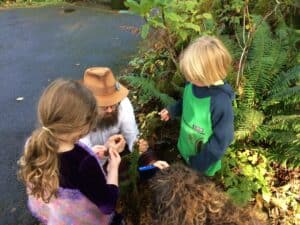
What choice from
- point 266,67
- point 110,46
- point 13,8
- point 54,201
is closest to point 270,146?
point 266,67

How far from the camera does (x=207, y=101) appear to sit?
9.91 ft

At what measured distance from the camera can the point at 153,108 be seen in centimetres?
495

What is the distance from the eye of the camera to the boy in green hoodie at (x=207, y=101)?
9.55 ft

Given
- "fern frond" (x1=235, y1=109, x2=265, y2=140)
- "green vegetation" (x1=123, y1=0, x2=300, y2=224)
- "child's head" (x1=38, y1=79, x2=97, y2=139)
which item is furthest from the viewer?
"fern frond" (x1=235, y1=109, x2=265, y2=140)

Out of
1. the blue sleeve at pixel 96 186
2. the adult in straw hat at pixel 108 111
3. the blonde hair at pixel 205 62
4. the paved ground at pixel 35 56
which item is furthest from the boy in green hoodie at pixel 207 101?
the paved ground at pixel 35 56

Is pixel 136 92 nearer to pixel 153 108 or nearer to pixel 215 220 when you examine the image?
pixel 153 108

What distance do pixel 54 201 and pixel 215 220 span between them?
3.76ft

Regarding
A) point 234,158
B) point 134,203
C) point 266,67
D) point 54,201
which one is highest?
point 266,67

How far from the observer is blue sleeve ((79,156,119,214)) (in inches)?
102

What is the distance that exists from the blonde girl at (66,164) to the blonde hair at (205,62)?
2.59ft

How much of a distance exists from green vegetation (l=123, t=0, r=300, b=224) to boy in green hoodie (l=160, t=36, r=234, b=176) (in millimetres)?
504

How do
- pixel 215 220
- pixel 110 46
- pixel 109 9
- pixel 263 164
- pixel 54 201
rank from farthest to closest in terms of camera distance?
pixel 109 9
pixel 110 46
pixel 263 164
pixel 54 201
pixel 215 220

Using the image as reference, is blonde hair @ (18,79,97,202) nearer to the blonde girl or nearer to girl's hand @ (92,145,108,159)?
the blonde girl

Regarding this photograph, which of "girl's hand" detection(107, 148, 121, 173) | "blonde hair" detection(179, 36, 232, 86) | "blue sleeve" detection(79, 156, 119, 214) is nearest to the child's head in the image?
"blue sleeve" detection(79, 156, 119, 214)
